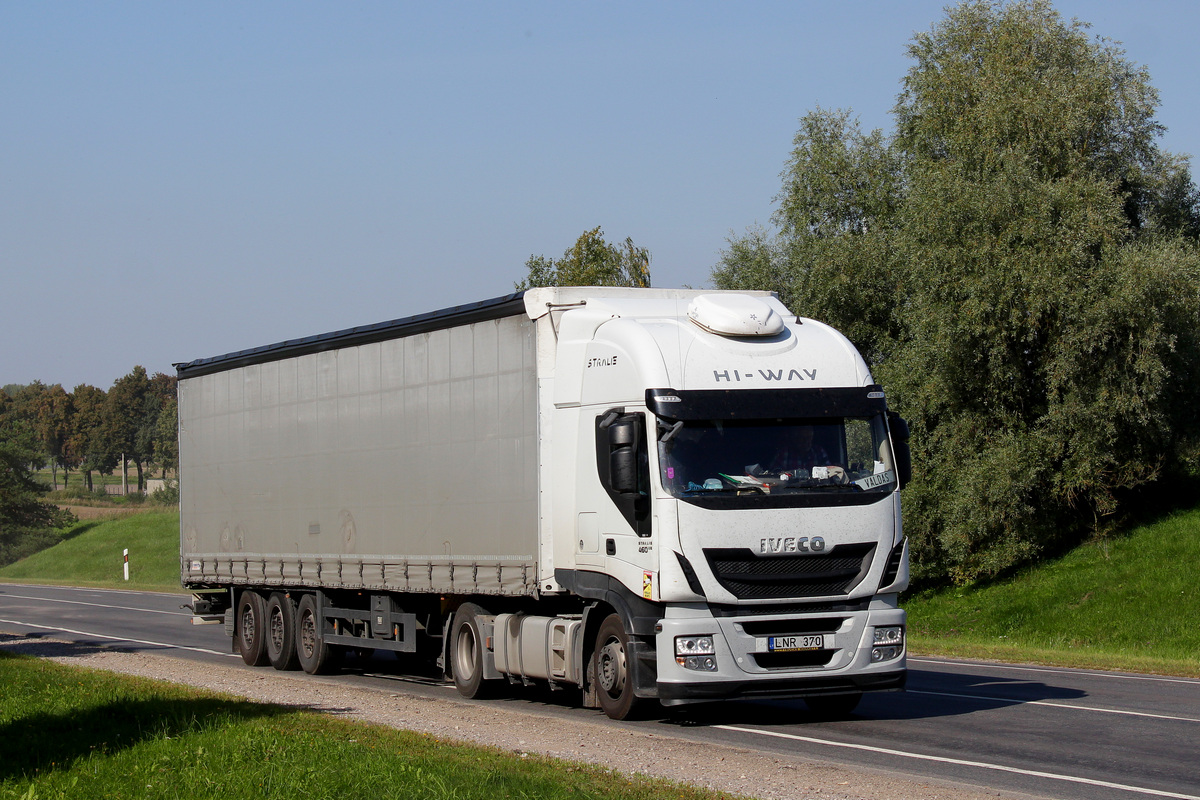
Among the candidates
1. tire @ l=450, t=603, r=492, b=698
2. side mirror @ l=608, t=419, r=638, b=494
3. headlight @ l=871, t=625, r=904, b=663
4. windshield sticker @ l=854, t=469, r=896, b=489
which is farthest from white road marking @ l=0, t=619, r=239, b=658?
windshield sticker @ l=854, t=469, r=896, b=489

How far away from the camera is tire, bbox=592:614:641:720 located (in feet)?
39.9

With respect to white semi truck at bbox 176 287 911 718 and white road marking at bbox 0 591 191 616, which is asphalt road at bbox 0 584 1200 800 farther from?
white road marking at bbox 0 591 191 616

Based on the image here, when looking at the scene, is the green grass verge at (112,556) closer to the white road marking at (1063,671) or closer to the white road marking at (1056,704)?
the white road marking at (1063,671)

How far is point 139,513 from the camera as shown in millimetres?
83312

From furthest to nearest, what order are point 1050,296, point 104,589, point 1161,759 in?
1. point 104,589
2. point 1050,296
3. point 1161,759

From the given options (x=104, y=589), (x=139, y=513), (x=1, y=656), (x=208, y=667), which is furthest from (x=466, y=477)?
(x=139, y=513)

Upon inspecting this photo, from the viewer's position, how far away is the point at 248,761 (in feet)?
30.8

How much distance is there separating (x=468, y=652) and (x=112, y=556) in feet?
190

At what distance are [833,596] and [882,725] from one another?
4.81ft

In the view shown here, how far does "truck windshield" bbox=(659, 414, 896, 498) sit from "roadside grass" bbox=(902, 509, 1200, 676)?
970cm

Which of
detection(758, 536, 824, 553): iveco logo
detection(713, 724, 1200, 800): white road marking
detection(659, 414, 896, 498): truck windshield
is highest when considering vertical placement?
detection(659, 414, 896, 498): truck windshield

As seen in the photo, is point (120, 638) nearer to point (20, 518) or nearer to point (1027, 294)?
point (1027, 294)

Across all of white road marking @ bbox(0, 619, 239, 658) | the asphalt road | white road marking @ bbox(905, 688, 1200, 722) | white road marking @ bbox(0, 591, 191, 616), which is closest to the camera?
the asphalt road

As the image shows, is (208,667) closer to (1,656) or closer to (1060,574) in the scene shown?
(1,656)
